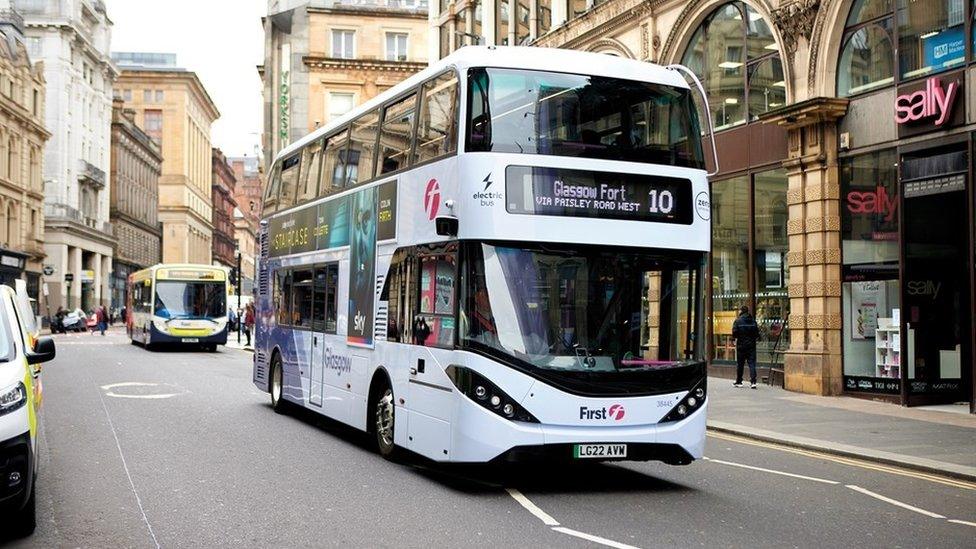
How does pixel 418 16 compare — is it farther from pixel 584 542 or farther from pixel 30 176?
pixel 584 542

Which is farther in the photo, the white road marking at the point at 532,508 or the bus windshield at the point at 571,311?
the bus windshield at the point at 571,311

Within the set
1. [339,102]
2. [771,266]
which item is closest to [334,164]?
[771,266]

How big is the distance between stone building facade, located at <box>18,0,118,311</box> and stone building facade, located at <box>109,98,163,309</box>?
6099 mm

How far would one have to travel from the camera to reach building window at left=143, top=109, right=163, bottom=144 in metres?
132

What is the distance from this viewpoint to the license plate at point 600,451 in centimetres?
942

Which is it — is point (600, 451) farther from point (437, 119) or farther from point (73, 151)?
point (73, 151)

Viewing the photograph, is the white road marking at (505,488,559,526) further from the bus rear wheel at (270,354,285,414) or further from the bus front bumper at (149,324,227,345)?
the bus front bumper at (149,324,227,345)

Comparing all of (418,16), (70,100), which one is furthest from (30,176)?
(418,16)

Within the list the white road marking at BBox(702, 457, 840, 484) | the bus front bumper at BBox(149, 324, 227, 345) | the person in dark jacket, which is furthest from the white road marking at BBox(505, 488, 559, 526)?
the bus front bumper at BBox(149, 324, 227, 345)

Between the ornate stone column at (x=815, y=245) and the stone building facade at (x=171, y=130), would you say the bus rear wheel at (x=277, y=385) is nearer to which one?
the ornate stone column at (x=815, y=245)

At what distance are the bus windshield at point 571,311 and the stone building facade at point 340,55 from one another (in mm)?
53113

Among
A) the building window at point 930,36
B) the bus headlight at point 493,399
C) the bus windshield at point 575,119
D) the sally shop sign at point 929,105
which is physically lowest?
the bus headlight at point 493,399

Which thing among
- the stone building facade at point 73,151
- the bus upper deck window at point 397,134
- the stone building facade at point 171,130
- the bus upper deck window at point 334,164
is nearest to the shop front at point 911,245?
the bus upper deck window at point 334,164

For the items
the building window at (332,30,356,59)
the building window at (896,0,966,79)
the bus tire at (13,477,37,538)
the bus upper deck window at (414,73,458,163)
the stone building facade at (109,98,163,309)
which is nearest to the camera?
the bus tire at (13,477,37,538)
